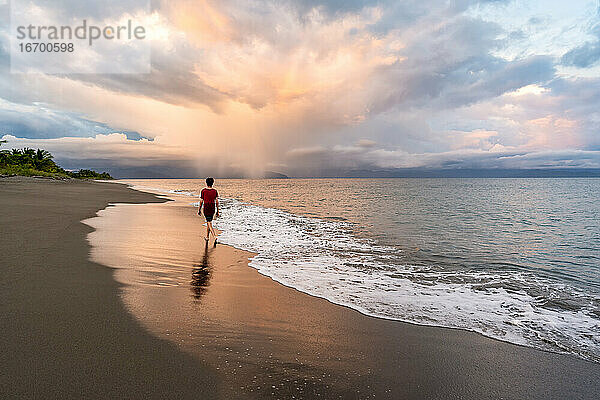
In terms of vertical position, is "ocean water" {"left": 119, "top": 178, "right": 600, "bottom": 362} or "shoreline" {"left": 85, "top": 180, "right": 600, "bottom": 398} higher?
"shoreline" {"left": 85, "top": 180, "right": 600, "bottom": 398}

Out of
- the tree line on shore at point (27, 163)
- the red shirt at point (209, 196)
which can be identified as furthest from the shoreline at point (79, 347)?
the tree line on shore at point (27, 163)

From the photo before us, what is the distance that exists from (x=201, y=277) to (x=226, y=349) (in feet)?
12.3

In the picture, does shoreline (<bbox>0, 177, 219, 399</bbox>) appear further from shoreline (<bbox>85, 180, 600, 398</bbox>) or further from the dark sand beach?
shoreline (<bbox>85, 180, 600, 398</bbox>)

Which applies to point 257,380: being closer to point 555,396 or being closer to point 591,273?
point 555,396

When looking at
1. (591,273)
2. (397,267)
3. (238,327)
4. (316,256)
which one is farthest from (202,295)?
(591,273)

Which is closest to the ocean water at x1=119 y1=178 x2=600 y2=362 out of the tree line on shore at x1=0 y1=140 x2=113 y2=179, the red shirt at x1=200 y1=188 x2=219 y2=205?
the red shirt at x1=200 y1=188 x2=219 y2=205

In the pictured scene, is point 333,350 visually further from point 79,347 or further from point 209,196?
point 209,196

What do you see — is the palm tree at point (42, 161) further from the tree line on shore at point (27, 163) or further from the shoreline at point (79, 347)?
the shoreline at point (79, 347)

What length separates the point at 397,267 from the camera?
33.8 ft

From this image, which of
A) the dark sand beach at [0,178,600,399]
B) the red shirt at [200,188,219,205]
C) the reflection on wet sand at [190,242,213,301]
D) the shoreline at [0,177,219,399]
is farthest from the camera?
the red shirt at [200,188,219,205]

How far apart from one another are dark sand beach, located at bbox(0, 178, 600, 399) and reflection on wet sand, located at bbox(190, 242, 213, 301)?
0.06m

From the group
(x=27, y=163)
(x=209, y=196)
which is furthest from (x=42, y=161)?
(x=209, y=196)

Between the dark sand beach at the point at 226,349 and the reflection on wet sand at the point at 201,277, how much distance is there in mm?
61

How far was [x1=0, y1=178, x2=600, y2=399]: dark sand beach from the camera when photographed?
3529 millimetres
